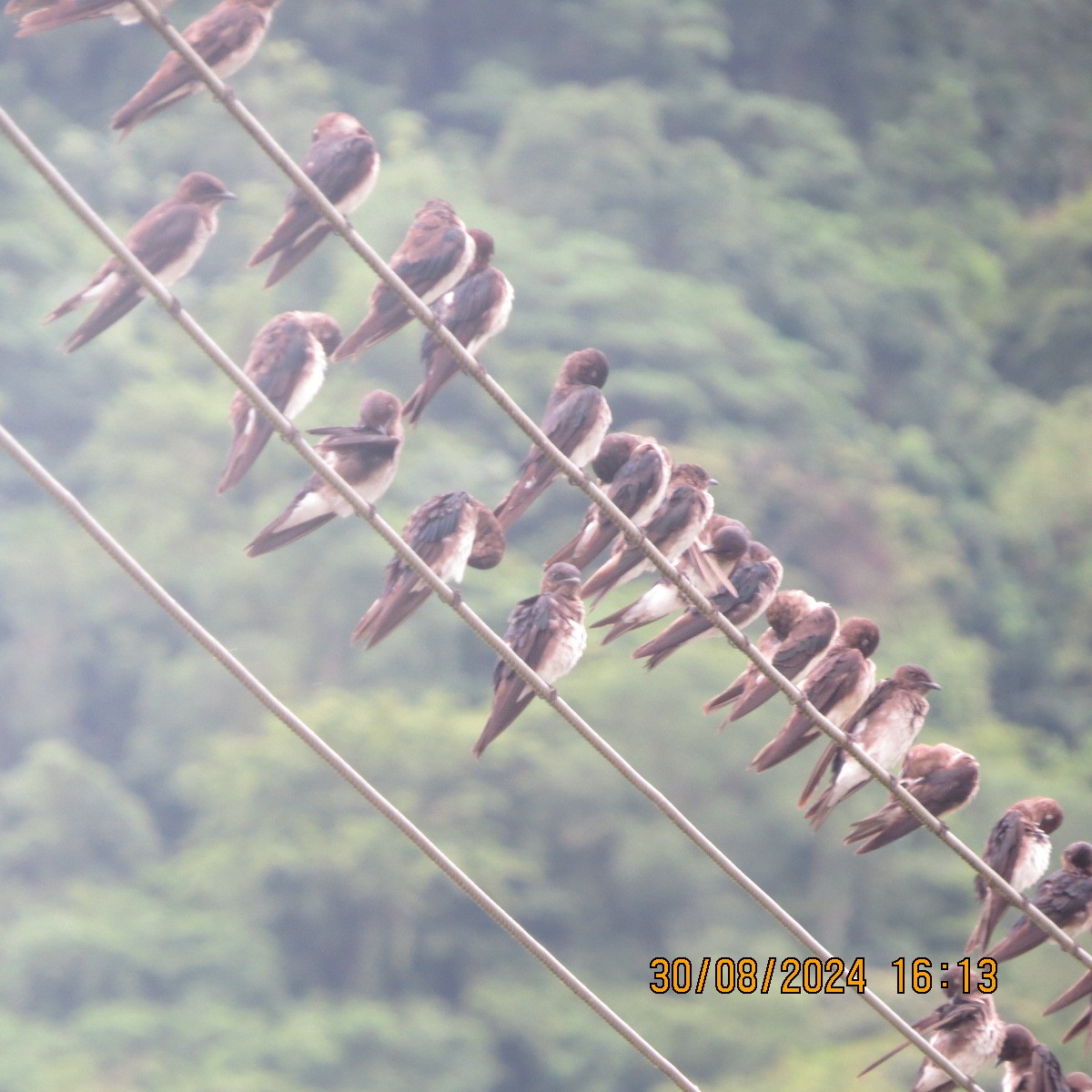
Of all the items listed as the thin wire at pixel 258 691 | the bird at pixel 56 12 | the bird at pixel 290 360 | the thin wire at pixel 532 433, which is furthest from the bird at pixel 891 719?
the bird at pixel 56 12

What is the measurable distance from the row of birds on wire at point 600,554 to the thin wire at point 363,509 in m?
1.21

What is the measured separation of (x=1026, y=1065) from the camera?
6367 millimetres

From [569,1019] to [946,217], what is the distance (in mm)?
39098

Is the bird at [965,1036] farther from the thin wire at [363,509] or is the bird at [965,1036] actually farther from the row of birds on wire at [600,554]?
the thin wire at [363,509]

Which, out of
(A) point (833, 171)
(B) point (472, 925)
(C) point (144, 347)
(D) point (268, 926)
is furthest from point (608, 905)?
(A) point (833, 171)

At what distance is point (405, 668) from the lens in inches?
1227

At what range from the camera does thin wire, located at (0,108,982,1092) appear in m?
3.58

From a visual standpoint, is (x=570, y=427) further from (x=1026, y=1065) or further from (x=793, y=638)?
(x=1026, y=1065)

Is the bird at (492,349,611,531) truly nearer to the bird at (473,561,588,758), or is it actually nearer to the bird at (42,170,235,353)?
the bird at (473,561,588,758)

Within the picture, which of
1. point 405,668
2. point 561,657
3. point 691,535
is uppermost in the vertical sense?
point 691,535

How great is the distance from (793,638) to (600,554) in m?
0.82

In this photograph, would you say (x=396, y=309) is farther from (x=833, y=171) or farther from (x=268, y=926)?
(x=833, y=171)

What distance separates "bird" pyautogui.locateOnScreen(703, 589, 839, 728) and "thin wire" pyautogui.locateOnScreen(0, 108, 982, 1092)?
1494 millimetres

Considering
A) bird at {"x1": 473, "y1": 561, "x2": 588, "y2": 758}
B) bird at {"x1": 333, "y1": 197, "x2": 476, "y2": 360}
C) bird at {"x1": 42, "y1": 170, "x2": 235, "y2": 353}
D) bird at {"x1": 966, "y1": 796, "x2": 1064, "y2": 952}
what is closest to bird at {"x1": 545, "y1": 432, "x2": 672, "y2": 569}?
bird at {"x1": 473, "y1": 561, "x2": 588, "y2": 758}
